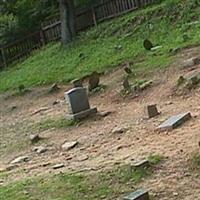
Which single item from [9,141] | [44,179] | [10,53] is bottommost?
[10,53]

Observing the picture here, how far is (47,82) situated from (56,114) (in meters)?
5.33

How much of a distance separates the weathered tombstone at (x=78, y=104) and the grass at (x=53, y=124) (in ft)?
0.45

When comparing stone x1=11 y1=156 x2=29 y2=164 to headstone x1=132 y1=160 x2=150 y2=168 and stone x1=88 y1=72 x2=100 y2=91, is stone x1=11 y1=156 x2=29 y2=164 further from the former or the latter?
stone x1=88 y1=72 x2=100 y2=91

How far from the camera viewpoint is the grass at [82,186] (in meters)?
6.35

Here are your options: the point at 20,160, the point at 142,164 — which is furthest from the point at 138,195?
the point at 20,160

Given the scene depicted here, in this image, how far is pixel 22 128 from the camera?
11.9m

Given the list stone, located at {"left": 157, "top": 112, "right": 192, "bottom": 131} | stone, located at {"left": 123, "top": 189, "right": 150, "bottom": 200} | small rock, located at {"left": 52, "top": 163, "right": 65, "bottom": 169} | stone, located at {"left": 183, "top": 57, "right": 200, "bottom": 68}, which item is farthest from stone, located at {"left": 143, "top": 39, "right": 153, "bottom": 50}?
stone, located at {"left": 123, "top": 189, "right": 150, "bottom": 200}

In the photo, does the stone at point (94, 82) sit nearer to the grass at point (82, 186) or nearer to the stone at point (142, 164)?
the grass at point (82, 186)

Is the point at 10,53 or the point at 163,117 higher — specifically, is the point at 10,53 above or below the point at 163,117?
below

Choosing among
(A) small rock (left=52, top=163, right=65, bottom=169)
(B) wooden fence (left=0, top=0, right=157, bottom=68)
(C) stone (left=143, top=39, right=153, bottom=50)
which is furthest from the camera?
(B) wooden fence (left=0, top=0, right=157, bottom=68)

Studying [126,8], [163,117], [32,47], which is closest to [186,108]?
[163,117]

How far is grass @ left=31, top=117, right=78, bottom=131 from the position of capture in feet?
35.1

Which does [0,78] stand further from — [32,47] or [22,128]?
[22,128]

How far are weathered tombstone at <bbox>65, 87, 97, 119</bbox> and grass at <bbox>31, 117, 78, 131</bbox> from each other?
0.14 meters
